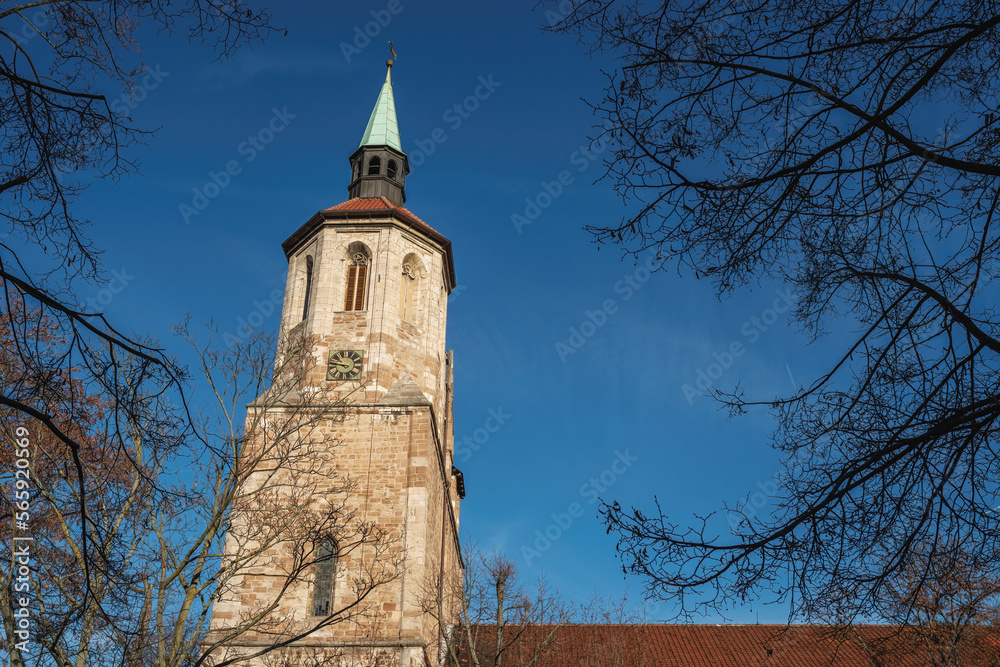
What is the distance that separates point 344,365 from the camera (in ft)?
63.6

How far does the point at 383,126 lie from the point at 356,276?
7.71 m

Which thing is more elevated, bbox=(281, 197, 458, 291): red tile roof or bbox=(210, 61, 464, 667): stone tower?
bbox=(281, 197, 458, 291): red tile roof

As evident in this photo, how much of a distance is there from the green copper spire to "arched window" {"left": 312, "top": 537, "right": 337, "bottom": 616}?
524 inches

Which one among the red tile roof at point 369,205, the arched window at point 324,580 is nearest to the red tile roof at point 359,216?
the red tile roof at point 369,205

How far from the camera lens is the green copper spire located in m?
26.2

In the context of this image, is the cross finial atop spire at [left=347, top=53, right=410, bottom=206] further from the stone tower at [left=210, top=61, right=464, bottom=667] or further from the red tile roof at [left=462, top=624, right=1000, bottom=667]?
the red tile roof at [left=462, top=624, right=1000, bottom=667]

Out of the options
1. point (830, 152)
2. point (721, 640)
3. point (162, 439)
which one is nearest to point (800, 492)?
point (830, 152)

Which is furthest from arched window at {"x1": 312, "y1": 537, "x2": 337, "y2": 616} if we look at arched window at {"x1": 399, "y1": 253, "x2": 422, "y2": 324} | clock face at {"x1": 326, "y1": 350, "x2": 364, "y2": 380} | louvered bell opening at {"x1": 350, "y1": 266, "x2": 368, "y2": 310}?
arched window at {"x1": 399, "y1": 253, "x2": 422, "y2": 324}

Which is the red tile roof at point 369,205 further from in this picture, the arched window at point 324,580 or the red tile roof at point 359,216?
the arched window at point 324,580

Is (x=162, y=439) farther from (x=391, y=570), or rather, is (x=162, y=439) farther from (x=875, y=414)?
(x=391, y=570)

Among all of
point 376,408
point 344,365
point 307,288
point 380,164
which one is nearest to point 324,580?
point 376,408

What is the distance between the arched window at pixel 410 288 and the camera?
21125 millimetres

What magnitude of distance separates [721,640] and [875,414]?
21.4 metres

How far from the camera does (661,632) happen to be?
24.7 m
